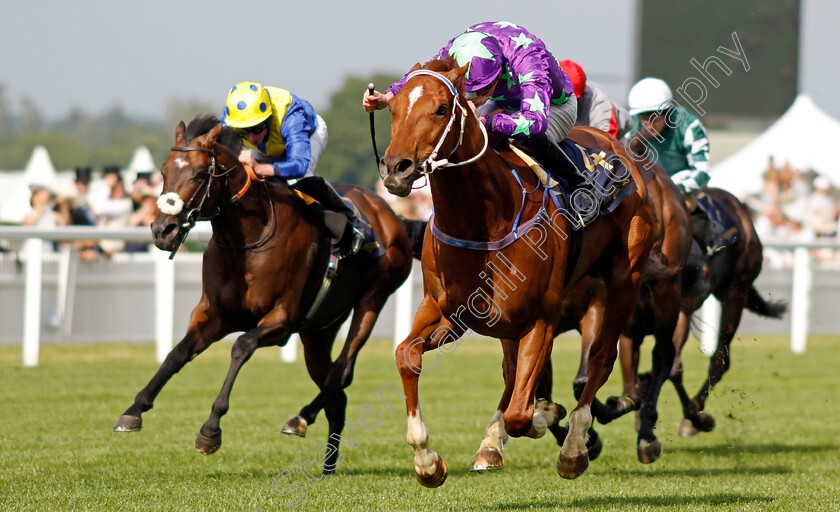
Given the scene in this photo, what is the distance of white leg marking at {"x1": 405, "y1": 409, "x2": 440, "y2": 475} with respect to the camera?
4445 mm

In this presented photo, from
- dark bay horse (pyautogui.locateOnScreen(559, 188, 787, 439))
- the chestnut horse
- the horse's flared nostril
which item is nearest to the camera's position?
the horse's flared nostril

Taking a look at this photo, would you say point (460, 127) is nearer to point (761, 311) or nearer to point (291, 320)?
point (291, 320)

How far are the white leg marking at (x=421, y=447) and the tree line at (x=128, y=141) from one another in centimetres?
3803

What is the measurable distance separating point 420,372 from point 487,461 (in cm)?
46

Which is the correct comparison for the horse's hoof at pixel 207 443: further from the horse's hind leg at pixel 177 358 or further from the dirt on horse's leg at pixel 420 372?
the dirt on horse's leg at pixel 420 372

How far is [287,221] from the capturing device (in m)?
6.15

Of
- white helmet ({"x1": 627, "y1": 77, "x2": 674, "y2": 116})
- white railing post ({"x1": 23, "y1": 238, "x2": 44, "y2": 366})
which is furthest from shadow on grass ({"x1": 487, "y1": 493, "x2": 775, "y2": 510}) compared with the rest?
white railing post ({"x1": 23, "y1": 238, "x2": 44, "y2": 366})

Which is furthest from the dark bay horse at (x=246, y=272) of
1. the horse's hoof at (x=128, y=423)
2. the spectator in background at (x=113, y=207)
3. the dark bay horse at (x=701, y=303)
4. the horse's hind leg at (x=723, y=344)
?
the spectator in background at (x=113, y=207)

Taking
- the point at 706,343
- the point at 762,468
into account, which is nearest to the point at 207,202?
the point at 762,468

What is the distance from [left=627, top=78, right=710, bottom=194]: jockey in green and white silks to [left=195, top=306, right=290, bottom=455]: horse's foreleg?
2.65 m

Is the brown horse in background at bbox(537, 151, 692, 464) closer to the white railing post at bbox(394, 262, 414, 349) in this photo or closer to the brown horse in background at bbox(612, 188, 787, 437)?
the brown horse in background at bbox(612, 188, 787, 437)

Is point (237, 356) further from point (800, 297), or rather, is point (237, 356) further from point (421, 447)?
point (800, 297)

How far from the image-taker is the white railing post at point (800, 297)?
1330cm

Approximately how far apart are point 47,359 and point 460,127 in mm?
8030
